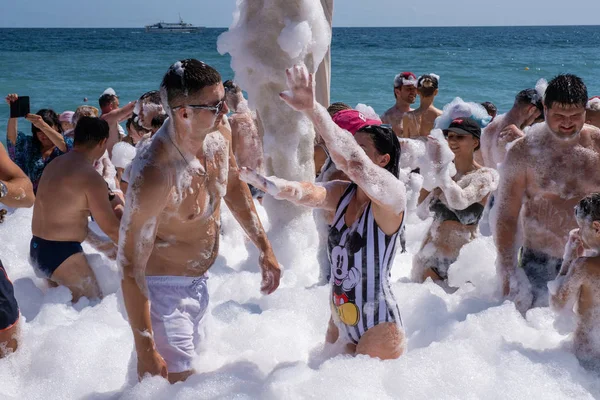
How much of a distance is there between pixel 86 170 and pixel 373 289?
7.07ft

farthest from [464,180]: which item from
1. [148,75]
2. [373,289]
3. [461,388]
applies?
[148,75]

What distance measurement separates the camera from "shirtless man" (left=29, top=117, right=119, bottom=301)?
402cm

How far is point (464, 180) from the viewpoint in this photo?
13.8ft

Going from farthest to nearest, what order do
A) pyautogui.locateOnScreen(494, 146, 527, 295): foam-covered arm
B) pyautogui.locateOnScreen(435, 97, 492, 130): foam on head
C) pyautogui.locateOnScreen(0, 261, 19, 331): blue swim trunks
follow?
pyautogui.locateOnScreen(435, 97, 492, 130): foam on head < pyautogui.locateOnScreen(494, 146, 527, 295): foam-covered arm < pyautogui.locateOnScreen(0, 261, 19, 331): blue swim trunks

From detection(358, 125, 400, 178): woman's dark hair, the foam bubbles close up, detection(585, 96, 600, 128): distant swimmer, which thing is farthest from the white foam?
detection(358, 125, 400, 178): woman's dark hair

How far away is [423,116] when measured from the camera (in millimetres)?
7422

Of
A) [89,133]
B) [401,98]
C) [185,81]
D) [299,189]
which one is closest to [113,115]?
[89,133]

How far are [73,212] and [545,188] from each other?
8.85 ft

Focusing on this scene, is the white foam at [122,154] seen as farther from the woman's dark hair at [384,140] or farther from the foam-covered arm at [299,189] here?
the woman's dark hair at [384,140]

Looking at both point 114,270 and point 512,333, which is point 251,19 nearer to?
point 114,270

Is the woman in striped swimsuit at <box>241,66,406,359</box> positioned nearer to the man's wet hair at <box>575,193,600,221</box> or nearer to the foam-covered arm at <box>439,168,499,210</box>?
the man's wet hair at <box>575,193,600,221</box>

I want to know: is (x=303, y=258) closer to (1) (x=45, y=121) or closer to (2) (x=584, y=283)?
A: (2) (x=584, y=283)

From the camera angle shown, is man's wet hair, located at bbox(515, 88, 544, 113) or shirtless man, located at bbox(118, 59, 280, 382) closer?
shirtless man, located at bbox(118, 59, 280, 382)

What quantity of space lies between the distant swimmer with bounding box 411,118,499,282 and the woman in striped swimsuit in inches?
56.9
